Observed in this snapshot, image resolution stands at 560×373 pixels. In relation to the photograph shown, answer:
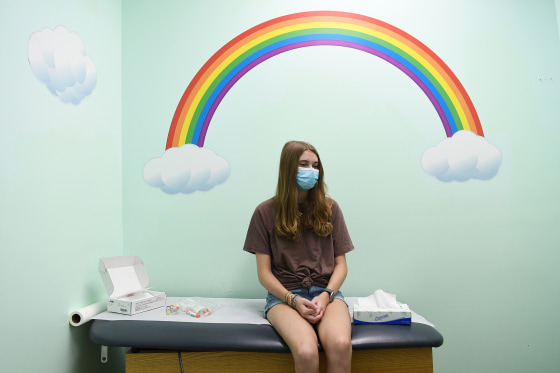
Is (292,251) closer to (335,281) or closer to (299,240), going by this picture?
(299,240)

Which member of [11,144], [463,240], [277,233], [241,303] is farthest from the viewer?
[463,240]

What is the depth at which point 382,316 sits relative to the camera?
1.80 m

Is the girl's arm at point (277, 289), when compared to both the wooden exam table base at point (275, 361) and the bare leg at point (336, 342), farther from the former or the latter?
the wooden exam table base at point (275, 361)

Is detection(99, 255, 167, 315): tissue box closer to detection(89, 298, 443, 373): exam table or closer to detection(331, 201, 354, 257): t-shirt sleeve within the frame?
detection(89, 298, 443, 373): exam table

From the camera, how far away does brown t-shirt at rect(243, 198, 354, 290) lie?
1.95m

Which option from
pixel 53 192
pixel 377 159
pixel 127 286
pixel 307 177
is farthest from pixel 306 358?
A: pixel 53 192

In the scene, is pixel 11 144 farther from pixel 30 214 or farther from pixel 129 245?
pixel 129 245

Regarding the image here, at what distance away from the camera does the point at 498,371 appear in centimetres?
238

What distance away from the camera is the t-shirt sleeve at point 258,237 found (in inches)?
77.2

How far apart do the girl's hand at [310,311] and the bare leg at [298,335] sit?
0.07ft

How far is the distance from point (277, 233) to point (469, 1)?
214 centimetres

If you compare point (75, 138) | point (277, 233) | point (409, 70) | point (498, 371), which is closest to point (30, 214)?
point (75, 138)

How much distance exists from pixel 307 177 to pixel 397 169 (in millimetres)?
841

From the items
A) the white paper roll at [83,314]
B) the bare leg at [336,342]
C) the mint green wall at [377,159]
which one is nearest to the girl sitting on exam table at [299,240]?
the bare leg at [336,342]
